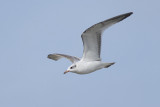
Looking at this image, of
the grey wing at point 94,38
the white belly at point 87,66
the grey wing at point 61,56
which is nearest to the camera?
the grey wing at point 94,38

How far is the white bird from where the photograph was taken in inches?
738

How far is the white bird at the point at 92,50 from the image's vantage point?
18734mm

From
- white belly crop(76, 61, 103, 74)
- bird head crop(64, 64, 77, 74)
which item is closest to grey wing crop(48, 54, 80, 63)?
bird head crop(64, 64, 77, 74)

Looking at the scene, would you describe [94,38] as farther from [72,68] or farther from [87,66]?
[72,68]

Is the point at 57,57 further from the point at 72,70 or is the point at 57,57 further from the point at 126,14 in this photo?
the point at 126,14

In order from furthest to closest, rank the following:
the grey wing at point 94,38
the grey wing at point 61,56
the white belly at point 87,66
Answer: the grey wing at point 61,56
the white belly at point 87,66
the grey wing at point 94,38

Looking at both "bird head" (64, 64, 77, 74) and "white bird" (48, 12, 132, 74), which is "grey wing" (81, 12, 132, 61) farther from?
"bird head" (64, 64, 77, 74)

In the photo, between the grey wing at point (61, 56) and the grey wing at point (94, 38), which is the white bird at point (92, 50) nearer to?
the grey wing at point (94, 38)

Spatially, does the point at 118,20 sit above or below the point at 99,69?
above

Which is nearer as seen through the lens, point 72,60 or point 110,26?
point 110,26

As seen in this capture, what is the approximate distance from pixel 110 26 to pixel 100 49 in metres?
1.40

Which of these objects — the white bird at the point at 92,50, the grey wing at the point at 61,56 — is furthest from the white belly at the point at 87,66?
the grey wing at the point at 61,56

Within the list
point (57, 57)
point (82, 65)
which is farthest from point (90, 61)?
point (57, 57)

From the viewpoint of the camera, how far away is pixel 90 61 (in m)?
19.7
